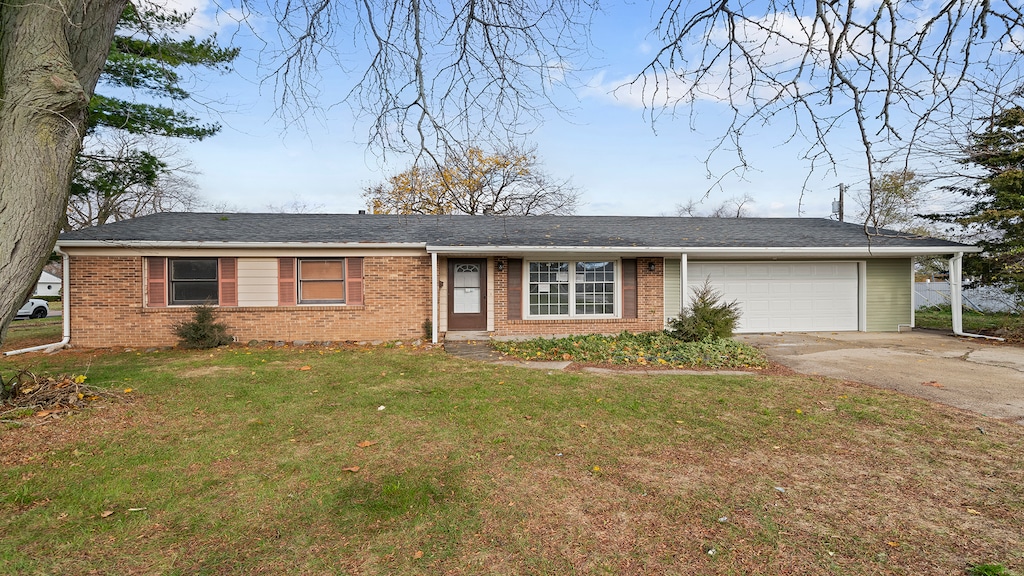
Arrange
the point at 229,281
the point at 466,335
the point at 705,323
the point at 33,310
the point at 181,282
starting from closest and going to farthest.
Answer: the point at 705,323 < the point at 181,282 < the point at 229,281 < the point at 466,335 < the point at 33,310

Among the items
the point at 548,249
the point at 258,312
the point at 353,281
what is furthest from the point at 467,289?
the point at 258,312

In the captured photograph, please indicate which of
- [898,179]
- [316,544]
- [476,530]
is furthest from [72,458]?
[898,179]

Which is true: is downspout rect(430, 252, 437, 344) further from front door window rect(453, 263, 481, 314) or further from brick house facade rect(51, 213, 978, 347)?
front door window rect(453, 263, 481, 314)

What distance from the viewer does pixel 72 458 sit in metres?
3.88

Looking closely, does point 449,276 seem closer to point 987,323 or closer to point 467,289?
point 467,289

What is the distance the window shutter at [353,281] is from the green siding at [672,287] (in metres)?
7.86

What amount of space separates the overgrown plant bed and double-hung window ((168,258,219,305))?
6.80 meters

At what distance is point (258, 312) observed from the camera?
35.9 ft

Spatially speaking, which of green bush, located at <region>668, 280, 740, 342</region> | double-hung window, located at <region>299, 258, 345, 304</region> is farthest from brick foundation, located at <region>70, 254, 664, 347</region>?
green bush, located at <region>668, 280, 740, 342</region>

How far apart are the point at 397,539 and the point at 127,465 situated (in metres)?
2.63

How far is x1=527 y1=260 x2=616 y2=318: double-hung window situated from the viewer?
1207 cm

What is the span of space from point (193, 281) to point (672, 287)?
11.8m

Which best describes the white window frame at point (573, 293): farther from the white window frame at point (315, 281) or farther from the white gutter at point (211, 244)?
the white window frame at point (315, 281)

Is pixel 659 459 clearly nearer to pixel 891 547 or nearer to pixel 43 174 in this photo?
pixel 891 547
